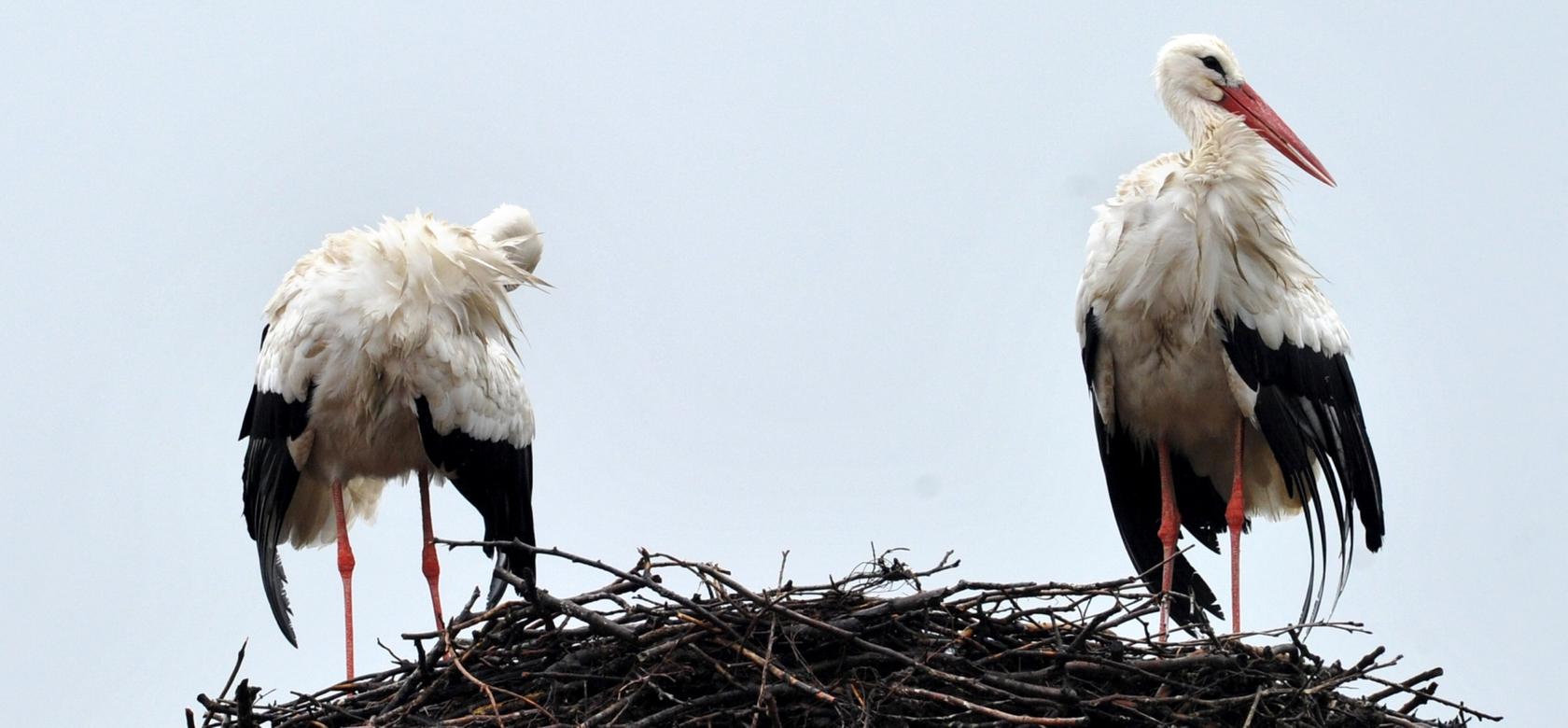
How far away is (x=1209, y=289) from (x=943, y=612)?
144 centimetres

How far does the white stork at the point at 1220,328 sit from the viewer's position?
6578 millimetres

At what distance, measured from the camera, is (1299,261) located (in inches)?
265

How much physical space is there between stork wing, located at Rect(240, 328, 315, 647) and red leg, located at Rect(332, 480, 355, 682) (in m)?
0.13

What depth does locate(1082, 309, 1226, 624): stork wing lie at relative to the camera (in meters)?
7.16

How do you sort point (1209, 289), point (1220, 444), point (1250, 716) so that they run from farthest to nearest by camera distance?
1. point (1220, 444)
2. point (1209, 289)
3. point (1250, 716)

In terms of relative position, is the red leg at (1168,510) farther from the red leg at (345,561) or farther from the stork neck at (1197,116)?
the red leg at (345,561)

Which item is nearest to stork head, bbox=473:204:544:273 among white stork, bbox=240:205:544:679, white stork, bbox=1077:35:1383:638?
white stork, bbox=240:205:544:679

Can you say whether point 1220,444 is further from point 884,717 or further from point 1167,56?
point 884,717

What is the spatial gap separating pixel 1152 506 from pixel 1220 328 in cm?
92

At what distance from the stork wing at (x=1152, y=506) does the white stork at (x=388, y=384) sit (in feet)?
5.94

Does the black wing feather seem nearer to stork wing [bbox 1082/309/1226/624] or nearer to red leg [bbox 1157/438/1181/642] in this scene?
stork wing [bbox 1082/309/1226/624]

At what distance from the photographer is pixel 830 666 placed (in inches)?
219

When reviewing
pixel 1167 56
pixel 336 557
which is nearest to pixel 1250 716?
pixel 1167 56

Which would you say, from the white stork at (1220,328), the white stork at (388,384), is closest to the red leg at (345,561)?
the white stork at (388,384)
